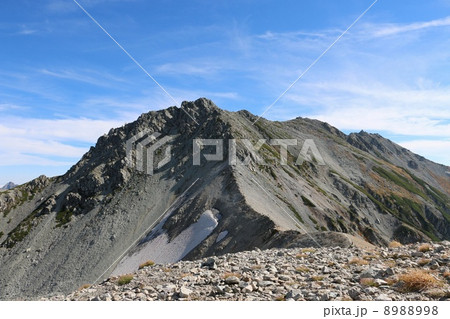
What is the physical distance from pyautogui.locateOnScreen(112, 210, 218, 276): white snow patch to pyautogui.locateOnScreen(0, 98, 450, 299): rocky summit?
316 millimetres

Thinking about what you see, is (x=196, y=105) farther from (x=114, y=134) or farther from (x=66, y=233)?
(x=66, y=233)

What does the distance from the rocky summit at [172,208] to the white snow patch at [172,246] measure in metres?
0.32

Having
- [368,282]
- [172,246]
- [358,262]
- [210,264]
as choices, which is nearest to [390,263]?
[358,262]

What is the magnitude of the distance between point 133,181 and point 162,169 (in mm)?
11013

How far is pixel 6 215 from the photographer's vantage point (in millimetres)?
126062

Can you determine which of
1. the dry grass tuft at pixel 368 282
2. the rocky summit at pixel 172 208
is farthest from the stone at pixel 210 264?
the rocky summit at pixel 172 208

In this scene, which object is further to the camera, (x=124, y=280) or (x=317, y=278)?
(x=124, y=280)

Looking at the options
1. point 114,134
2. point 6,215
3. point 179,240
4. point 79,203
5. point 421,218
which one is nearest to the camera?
point 179,240

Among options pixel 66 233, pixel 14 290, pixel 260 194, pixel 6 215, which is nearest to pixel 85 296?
pixel 260 194

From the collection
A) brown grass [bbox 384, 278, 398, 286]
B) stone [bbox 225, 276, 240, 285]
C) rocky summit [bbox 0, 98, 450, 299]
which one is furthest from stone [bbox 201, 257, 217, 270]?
rocky summit [bbox 0, 98, 450, 299]

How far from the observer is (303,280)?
14.7 meters

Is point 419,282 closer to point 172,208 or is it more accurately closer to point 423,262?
point 423,262

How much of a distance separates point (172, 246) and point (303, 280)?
6227 centimetres

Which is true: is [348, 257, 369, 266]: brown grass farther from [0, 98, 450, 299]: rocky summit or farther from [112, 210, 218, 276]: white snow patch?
[112, 210, 218, 276]: white snow patch
